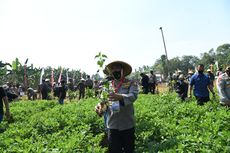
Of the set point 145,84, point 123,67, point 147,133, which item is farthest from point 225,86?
point 145,84

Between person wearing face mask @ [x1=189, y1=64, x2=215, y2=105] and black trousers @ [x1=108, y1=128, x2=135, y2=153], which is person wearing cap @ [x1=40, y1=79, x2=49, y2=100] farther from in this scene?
black trousers @ [x1=108, y1=128, x2=135, y2=153]

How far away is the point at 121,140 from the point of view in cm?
561

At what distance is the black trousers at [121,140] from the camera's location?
5.54m

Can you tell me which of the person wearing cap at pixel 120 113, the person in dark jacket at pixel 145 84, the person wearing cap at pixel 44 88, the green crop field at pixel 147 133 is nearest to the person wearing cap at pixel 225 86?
the green crop field at pixel 147 133

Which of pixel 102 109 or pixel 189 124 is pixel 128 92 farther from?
pixel 189 124

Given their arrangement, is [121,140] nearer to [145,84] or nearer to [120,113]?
[120,113]

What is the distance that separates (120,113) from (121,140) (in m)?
0.48

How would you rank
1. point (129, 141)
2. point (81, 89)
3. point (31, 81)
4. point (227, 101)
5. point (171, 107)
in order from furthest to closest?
1. point (31, 81)
2. point (81, 89)
3. point (171, 107)
4. point (227, 101)
5. point (129, 141)

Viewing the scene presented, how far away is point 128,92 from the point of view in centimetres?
545

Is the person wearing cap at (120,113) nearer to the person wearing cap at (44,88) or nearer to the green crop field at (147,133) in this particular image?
the green crop field at (147,133)

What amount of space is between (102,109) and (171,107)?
5.08 metres

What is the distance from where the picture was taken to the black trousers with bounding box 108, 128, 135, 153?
554 cm

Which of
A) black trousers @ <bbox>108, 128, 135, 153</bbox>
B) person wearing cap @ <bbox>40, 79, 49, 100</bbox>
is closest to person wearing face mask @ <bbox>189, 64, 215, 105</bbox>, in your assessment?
black trousers @ <bbox>108, 128, 135, 153</bbox>

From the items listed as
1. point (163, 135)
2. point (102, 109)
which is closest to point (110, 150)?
point (102, 109)
